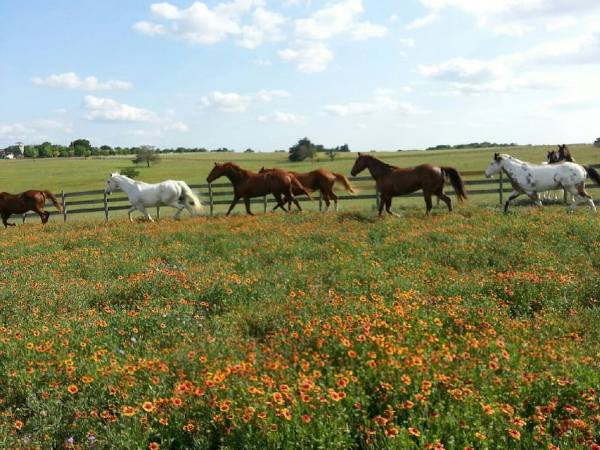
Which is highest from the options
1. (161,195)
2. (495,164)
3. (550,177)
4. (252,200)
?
(495,164)

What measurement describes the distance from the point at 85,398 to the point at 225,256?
5.78 m

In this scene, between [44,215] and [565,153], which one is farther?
[44,215]

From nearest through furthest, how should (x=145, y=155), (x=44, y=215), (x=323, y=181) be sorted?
(x=323, y=181) → (x=44, y=215) → (x=145, y=155)

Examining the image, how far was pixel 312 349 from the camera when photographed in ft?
14.9

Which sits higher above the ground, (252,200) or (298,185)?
(298,185)

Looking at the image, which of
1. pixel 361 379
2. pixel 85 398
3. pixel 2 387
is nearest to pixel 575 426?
pixel 361 379

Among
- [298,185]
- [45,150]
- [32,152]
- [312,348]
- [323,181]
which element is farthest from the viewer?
[45,150]

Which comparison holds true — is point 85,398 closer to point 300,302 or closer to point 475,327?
point 300,302

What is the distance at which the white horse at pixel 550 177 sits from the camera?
45.5 ft

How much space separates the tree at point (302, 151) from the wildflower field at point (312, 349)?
81.6 meters

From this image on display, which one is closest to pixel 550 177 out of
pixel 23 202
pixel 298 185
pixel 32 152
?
pixel 298 185

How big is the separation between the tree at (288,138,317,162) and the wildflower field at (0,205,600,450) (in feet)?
268

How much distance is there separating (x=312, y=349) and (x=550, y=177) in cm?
1241

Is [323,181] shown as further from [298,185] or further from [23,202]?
[23,202]
